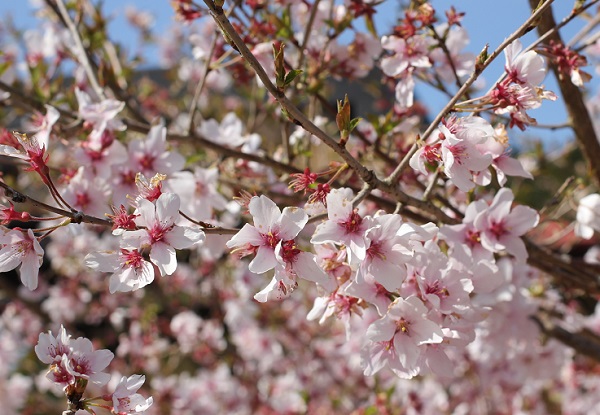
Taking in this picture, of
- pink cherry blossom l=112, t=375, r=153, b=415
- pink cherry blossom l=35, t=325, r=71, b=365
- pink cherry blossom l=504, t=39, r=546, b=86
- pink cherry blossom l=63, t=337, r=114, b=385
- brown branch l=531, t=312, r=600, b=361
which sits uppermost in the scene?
pink cherry blossom l=504, t=39, r=546, b=86

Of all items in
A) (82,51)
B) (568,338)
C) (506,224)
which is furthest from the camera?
(568,338)

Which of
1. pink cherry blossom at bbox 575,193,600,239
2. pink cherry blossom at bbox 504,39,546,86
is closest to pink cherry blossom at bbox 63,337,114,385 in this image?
pink cherry blossom at bbox 504,39,546,86

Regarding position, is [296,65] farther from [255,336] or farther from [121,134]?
[255,336]

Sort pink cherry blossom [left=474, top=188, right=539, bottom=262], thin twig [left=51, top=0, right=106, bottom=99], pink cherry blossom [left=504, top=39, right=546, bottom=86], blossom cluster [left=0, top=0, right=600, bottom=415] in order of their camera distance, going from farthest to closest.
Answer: thin twig [left=51, top=0, right=106, bottom=99] → pink cherry blossom [left=474, top=188, right=539, bottom=262] → pink cherry blossom [left=504, top=39, right=546, bottom=86] → blossom cluster [left=0, top=0, right=600, bottom=415]

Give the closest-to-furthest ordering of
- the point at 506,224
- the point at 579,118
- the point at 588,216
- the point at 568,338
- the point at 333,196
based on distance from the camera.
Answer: the point at 333,196 → the point at 506,224 → the point at 588,216 → the point at 579,118 → the point at 568,338

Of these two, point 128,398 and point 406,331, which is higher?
point 406,331

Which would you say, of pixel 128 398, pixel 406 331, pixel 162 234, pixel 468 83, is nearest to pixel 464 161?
pixel 468 83

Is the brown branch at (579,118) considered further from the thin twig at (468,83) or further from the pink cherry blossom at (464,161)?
the pink cherry blossom at (464,161)

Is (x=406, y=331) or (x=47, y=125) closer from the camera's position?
(x=406, y=331)

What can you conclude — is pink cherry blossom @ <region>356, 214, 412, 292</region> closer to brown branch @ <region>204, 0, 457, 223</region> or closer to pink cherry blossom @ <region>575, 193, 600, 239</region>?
brown branch @ <region>204, 0, 457, 223</region>

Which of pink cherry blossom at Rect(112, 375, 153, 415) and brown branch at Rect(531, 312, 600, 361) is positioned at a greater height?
pink cherry blossom at Rect(112, 375, 153, 415)

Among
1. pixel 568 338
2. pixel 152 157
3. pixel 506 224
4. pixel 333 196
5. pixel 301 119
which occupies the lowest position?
pixel 568 338

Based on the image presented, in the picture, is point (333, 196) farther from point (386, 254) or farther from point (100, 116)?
point (100, 116)

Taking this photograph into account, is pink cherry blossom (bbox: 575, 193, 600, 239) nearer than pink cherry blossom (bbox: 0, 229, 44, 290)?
No
